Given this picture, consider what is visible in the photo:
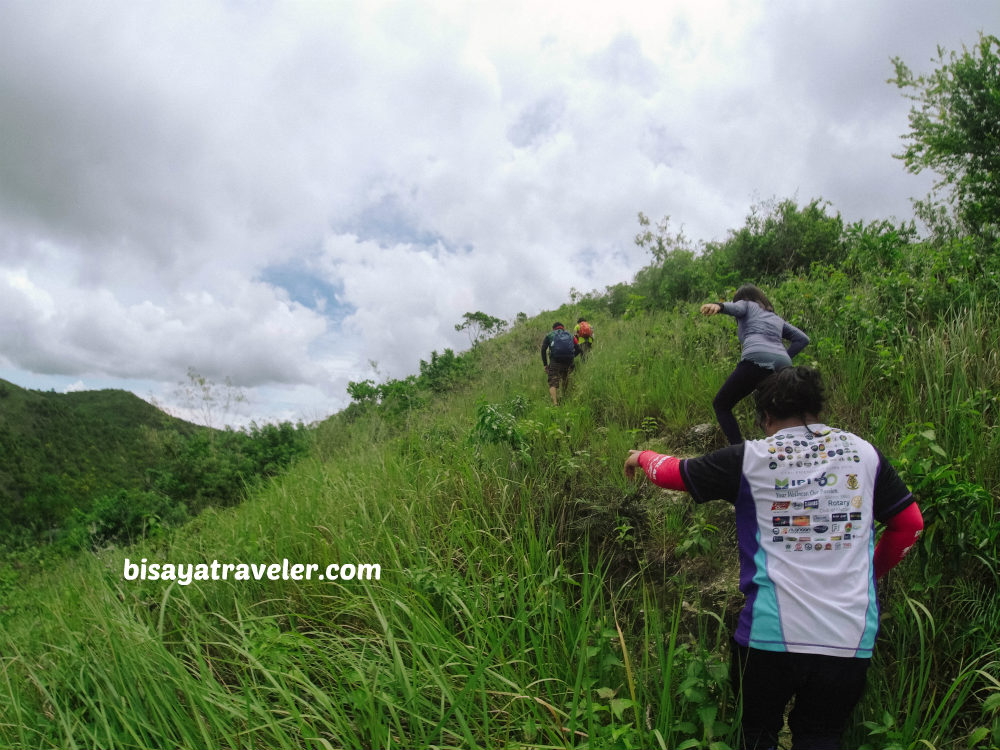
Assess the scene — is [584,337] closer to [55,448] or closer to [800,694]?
[800,694]

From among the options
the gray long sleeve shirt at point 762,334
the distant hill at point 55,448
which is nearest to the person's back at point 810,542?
the gray long sleeve shirt at point 762,334

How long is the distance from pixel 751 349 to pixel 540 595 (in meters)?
2.76

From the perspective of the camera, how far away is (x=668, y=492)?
3.30 m

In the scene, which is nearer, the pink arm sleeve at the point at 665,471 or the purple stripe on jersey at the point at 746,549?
the purple stripe on jersey at the point at 746,549

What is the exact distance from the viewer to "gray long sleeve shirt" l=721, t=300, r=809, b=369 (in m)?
3.82

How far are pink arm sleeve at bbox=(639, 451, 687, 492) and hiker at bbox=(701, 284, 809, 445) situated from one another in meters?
1.97

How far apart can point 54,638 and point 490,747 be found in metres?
3.10

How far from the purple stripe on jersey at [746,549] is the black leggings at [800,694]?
0.24 feet

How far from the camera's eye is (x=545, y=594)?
2283 millimetres

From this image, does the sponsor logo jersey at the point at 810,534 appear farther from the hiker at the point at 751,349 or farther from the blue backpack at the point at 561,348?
the blue backpack at the point at 561,348

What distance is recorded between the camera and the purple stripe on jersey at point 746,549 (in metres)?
1.65

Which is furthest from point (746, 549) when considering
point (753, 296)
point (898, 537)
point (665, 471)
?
point (753, 296)

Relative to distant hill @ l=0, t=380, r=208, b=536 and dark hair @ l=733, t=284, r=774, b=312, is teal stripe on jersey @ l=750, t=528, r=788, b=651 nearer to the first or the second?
dark hair @ l=733, t=284, r=774, b=312

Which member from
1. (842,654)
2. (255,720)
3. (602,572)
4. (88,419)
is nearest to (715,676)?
(842,654)
